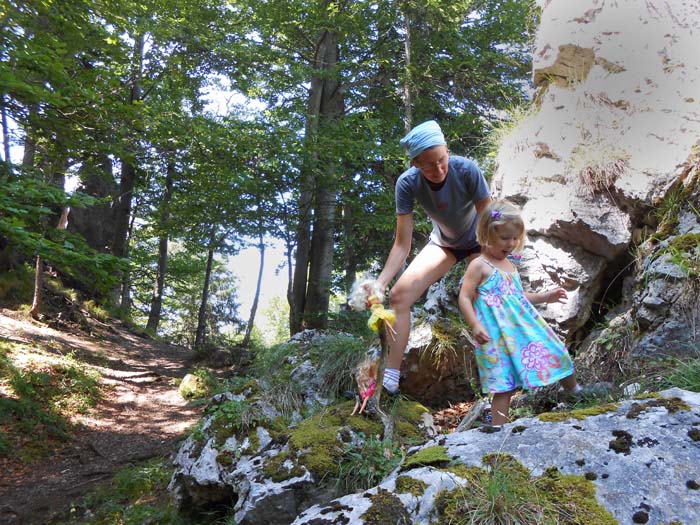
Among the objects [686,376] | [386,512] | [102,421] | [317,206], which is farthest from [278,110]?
[386,512]

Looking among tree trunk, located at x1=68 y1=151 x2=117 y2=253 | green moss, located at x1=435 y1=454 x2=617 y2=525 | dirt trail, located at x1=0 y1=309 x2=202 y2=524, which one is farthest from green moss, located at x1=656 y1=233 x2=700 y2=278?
tree trunk, located at x1=68 y1=151 x2=117 y2=253

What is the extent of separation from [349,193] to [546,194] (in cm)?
720

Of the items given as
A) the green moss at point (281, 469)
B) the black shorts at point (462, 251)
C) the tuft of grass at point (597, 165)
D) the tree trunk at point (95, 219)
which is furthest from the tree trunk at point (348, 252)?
the tree trunk at point (95, 219)

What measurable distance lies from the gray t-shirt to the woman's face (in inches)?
3.7

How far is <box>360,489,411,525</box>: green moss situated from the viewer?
1.74 meters

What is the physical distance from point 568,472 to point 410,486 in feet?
2.00

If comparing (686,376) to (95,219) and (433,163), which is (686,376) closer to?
(433,163)

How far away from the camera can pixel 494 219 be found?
317 cm

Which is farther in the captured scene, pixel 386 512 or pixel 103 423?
pixel 103 423

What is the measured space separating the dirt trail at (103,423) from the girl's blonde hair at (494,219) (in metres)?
5.84

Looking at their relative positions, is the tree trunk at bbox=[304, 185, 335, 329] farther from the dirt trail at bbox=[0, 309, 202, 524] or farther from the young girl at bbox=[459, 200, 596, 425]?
the young girl at bbox=[459, 200, 596, 425]

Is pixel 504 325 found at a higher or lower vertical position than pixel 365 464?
higher

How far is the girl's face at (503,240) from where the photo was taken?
3.18 meters

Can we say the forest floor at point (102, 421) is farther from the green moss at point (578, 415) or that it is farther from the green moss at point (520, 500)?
the green moss at point (520, 500)
